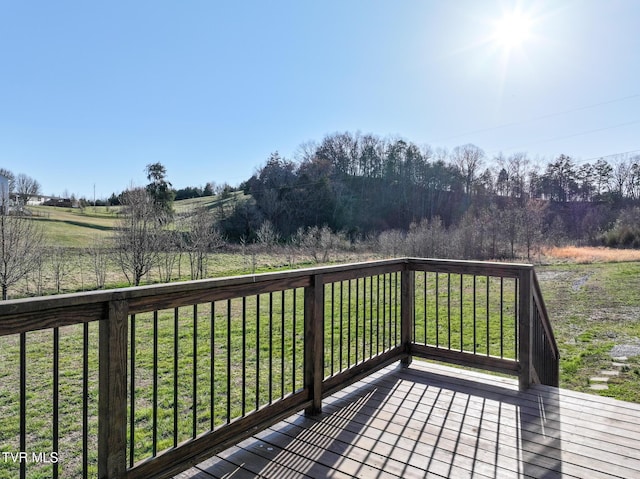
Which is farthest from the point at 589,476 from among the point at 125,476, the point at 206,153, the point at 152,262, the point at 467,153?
the point at 206,153

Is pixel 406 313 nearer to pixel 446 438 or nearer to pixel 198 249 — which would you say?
pixel 446 438

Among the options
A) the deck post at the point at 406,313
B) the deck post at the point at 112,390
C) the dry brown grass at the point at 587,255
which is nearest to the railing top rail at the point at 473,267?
the deck post at the point at 406,313

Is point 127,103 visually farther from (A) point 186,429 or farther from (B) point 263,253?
(A) point 186,429

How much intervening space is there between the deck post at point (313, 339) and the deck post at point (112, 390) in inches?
46.7

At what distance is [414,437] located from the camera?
2.24 metres

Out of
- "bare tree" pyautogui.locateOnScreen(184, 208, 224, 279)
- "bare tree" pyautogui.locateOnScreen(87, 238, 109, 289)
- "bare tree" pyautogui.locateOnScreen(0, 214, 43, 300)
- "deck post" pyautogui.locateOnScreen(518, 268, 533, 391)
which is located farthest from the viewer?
"bare tree" pyautogui.locateOnScreen(184, 208, 224, 279)

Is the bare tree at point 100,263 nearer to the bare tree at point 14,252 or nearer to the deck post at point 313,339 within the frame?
the bare tree at point 14,252

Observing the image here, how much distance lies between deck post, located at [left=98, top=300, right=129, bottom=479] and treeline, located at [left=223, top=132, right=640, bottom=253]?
22505 mm

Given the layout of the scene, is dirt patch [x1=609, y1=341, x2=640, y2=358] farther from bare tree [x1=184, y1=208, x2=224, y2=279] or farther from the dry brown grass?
the dry brown grass

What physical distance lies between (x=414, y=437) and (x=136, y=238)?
14.3 m

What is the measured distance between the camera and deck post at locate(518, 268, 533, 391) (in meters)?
2.95

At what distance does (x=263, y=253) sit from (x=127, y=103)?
1258 cm

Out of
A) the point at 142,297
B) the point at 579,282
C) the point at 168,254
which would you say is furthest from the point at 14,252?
the point at 579,282

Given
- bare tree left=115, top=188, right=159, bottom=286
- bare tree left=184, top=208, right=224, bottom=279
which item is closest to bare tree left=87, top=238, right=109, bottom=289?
bare tree left=115, top=188, right=159, bottom=286
